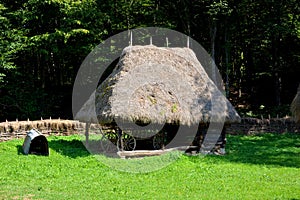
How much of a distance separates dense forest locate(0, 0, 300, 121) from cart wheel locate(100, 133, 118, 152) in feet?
24.4

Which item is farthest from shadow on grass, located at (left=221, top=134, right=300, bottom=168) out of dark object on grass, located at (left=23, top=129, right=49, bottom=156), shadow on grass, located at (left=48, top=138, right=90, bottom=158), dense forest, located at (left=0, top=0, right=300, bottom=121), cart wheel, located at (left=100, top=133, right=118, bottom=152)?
dense forest, located at (left=0, top=0, right=300, bottom=121)

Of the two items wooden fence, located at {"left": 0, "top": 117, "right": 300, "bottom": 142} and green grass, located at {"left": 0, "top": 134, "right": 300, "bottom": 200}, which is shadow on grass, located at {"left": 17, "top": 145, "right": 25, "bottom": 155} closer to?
green grass, located at {"left": 0, "top": 134, "right": 300, "bottom": 200}

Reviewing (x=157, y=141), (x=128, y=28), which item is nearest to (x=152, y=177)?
(x=157, y=141)

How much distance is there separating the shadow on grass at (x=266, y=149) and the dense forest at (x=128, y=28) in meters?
6.85

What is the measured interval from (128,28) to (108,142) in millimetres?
13960

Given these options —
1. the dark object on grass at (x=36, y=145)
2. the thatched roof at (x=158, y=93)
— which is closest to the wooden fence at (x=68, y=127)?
→ the dark object on grass at (x=36, y=145)

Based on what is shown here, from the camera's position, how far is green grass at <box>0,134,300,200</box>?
990 cm

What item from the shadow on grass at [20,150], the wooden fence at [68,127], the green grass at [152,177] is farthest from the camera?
the wooden fence at [68,127]

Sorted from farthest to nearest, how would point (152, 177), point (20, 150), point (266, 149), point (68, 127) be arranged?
point (68, 127), point (266, 149), point (20, 150), point (152, 177)

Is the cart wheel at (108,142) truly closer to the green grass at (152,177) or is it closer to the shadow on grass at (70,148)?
the shadow on grass at (70,148)

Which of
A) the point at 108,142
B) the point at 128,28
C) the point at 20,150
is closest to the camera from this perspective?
the point at 20,150

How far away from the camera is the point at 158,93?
15805mm

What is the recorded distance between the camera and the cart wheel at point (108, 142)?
16.5 metres

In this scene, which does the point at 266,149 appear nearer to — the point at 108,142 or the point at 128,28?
the point at 108,142
